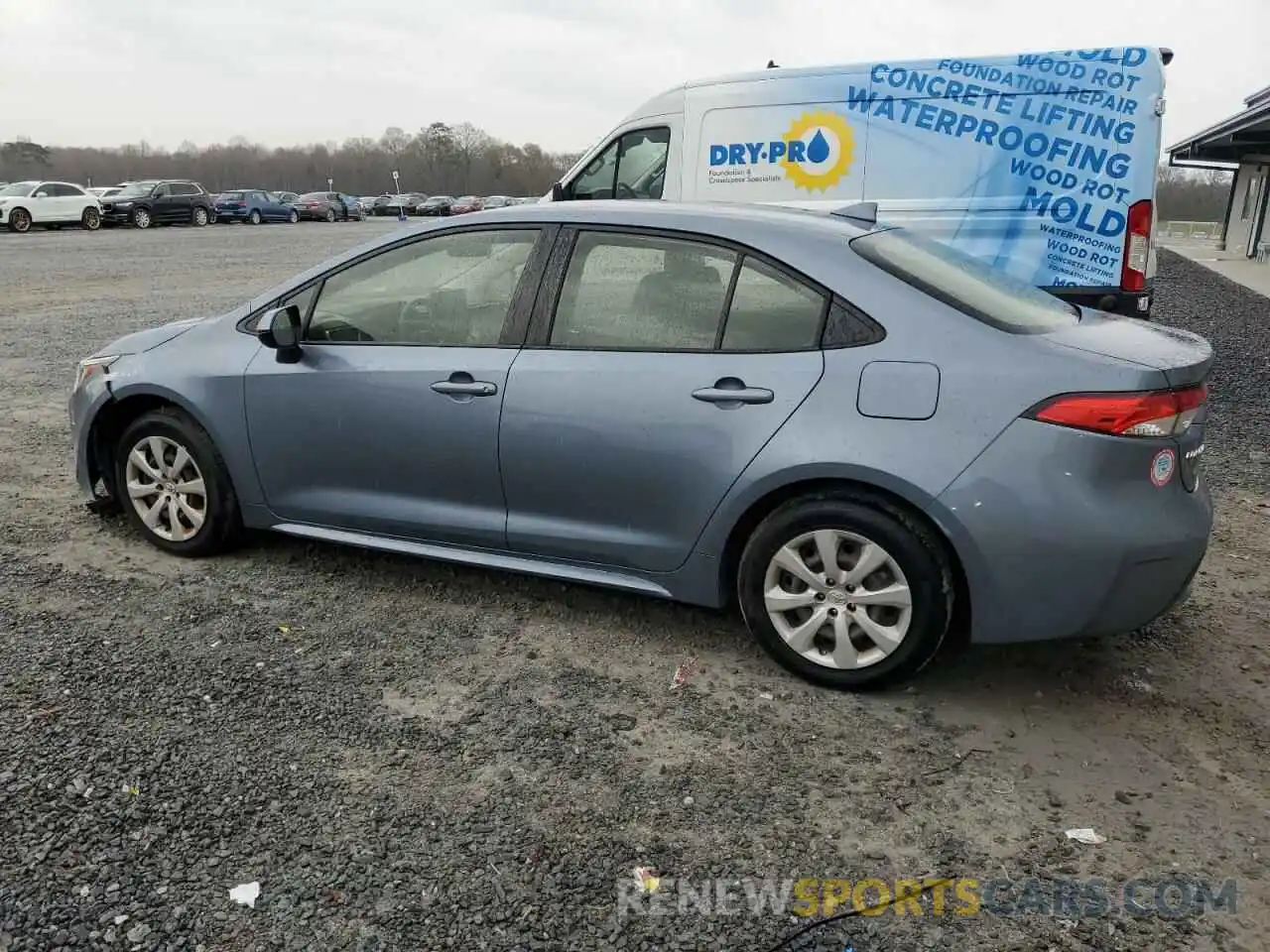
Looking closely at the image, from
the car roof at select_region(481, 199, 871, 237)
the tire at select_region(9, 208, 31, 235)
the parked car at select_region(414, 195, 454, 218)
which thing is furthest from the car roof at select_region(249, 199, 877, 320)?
the parked car at select_region(414, 195, 454, 218)

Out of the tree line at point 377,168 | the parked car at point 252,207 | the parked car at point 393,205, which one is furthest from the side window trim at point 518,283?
the tree line at point 377,168

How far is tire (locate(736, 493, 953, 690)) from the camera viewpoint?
310cm

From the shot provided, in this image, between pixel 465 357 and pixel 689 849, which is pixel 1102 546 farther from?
pixel 465 357

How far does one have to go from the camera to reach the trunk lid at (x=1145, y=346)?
9.79 feet

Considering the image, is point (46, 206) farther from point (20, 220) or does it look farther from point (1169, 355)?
point (1169, 355)

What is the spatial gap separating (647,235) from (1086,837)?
235cm

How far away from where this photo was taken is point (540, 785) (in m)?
2.82

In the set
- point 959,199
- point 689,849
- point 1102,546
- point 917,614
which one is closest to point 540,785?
point 689,849

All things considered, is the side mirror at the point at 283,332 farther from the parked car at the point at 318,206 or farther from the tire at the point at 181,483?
the parked car at the point at 318,206

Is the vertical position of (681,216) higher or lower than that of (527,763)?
higher

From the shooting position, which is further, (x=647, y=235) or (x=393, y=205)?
(x=393, y=205)

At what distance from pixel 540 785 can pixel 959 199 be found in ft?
20.1

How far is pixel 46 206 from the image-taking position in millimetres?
33219

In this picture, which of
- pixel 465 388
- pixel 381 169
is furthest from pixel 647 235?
pixel 381 169
